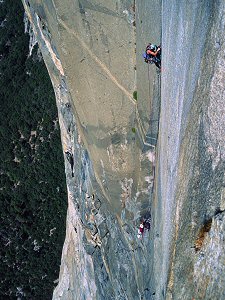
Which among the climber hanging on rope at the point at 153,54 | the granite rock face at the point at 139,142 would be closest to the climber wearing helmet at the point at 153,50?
the climber hanging on rope at the point at 153,54

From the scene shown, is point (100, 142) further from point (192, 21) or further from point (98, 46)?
point (192, 21)

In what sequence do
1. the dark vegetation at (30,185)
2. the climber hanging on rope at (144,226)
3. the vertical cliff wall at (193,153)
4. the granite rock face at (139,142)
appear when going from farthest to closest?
the dark vegetation at (30,185) → the climber hanging on rope at (144,226) → the granite rock face at (139,142) → the vertical cliff wall at (193,153)

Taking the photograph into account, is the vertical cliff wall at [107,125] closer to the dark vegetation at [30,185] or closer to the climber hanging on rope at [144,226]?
the climber hanging on rope at [144,226]

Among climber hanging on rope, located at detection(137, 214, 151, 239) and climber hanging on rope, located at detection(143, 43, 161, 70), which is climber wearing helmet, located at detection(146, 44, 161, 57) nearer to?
climber hanging on rope, located at detection(143, 43, 161, 70)

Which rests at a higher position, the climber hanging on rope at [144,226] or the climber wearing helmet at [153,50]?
the climber wearing helmet at [153,50]

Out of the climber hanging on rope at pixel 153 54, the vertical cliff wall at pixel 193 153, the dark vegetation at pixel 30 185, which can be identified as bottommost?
the vertical cliff wall at pixel 193 153

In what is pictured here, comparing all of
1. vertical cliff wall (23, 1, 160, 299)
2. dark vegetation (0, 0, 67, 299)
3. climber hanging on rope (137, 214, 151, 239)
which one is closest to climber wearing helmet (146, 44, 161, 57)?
vertical cliff wall (23, 1, 160, 299)

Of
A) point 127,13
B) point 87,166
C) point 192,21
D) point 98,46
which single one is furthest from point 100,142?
point 192,21
